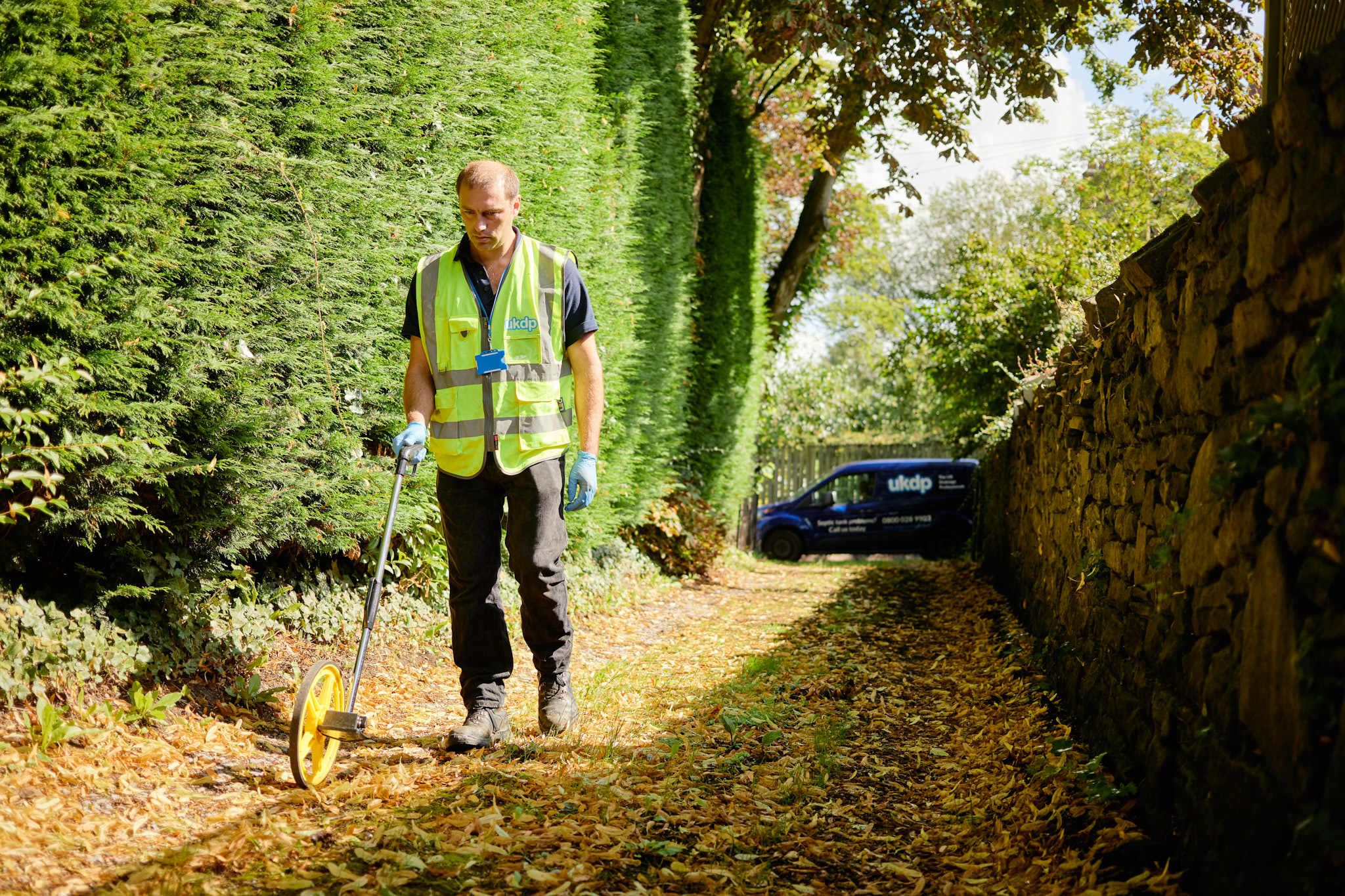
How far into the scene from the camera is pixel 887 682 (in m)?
5.36

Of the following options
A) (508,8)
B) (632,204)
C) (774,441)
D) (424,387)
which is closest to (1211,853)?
(424,387)

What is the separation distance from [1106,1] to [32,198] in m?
10.6

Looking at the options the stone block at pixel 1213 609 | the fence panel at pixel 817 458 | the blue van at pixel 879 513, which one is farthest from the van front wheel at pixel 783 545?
the stone block at pixel 1213 609

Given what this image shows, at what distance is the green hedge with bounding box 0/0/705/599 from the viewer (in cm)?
312

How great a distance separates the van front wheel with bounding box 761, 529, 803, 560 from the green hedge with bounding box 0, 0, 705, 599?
967cm

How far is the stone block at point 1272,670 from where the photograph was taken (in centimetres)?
197

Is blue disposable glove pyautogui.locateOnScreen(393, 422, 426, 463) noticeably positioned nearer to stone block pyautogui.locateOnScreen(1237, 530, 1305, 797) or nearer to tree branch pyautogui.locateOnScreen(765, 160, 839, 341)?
stone block pyautogui.locateOnScreen(1237, 530, 1305, 797)

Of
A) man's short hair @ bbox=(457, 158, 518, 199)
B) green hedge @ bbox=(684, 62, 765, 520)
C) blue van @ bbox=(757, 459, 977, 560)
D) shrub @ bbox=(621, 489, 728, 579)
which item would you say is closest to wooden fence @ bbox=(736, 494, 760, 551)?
blue van @ bbox=(757, 459, 977, 560)

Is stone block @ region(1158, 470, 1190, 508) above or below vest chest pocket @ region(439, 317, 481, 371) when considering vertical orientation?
below

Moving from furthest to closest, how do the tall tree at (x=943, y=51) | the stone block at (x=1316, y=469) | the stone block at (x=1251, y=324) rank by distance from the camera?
the tall tree at (x=943, y=51) < the stone block at (x=1251, y=324) < the stone block at (x=1316, y=469)

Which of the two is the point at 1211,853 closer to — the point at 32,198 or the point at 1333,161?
the point at 1333,161

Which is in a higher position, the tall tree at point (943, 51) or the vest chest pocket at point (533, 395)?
the tall tree at point (943, 51)

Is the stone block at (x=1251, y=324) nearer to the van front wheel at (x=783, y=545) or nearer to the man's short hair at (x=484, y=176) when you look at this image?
the man's short hair at (x=484, y=176)

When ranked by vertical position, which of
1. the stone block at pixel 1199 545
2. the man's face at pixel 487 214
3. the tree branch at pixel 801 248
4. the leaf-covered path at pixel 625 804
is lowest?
the leaf-covered path at pixel 625 804
